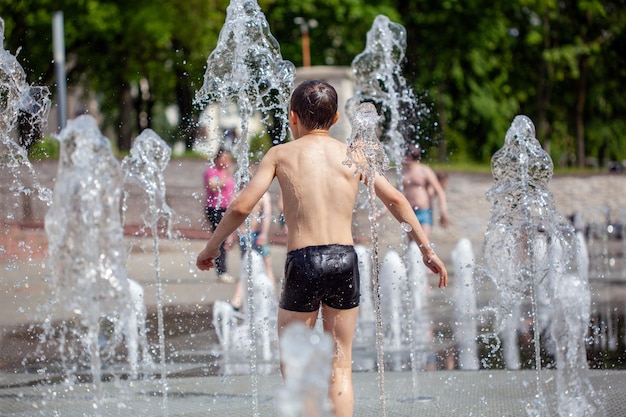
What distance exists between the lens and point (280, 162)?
4.53 metres

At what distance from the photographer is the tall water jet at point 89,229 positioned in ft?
13.9

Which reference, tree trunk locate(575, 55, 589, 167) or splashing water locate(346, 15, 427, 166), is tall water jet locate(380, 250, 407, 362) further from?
tree trunk locate(575, 55, 589, 167)

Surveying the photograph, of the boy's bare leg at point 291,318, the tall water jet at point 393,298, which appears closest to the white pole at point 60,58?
the tall water jet at point 393,298

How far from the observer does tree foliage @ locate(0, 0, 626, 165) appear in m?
27.1

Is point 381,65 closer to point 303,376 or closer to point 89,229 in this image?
point 89,229

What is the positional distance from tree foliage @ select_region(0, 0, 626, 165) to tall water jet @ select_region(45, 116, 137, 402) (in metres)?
20.9

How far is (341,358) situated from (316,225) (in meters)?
0.55

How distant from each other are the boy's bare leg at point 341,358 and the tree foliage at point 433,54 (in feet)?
68.6

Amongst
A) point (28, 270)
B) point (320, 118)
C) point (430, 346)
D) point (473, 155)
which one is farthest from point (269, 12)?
point (320, 118)

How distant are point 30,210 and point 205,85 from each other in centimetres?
1328

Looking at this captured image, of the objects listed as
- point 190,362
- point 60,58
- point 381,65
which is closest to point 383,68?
point 381,65

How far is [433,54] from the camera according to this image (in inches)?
1304

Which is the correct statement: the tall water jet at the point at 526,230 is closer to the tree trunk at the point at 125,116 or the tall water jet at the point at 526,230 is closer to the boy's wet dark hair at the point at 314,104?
the boy's wet dark hair at the point at 314,104

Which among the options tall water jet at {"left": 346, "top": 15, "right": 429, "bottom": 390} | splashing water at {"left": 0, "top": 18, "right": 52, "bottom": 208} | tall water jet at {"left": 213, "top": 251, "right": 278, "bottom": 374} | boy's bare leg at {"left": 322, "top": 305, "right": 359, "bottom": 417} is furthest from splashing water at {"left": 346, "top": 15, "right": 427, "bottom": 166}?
boy's bare leg at {"left": 322, "top": 305, "right": 359, "bottom": 417}
